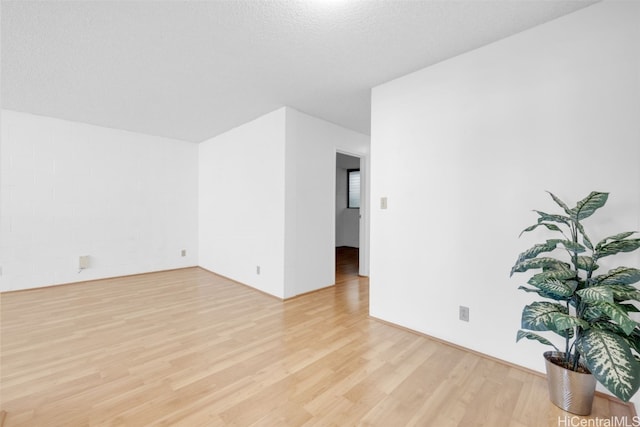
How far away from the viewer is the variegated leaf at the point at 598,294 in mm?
1231

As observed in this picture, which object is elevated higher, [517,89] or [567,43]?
[567,43]

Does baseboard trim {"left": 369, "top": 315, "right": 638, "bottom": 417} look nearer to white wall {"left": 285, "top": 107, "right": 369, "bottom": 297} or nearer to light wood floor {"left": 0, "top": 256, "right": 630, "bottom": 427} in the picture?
light wood floor {"left": 0, "top": 256, "right": 630, "bottom": 427}

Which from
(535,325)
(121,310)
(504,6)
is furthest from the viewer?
(121,310)

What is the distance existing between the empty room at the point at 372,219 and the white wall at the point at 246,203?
0.19 feet

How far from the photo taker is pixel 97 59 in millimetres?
2348

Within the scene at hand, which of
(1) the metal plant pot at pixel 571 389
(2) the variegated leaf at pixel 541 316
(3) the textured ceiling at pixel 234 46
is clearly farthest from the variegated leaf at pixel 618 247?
(3) the textured ceiling at pixel 234 46

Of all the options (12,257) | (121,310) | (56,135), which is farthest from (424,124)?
(12,257)

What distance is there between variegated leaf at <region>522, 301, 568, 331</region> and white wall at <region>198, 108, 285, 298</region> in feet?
8.30

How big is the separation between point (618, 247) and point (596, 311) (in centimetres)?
36

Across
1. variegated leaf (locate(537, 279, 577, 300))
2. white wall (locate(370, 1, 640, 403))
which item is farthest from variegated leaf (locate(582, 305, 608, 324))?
white wall (locate(370, 1, 640, 403))

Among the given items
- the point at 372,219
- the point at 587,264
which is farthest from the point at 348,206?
the point at 587,264

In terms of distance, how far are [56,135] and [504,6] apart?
18.5ft

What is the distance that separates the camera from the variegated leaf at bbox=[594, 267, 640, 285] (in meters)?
1.34

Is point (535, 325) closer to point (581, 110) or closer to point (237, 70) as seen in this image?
point (581, 110)
